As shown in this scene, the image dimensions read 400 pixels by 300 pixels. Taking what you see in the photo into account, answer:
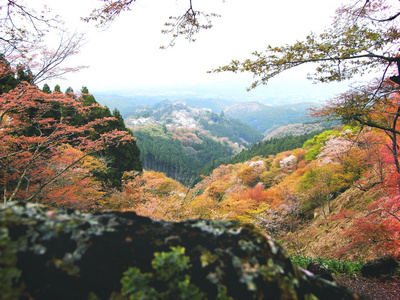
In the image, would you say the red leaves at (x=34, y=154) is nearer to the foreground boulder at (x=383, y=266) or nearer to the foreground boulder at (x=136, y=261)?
the foreground boulder at (x=136, y=261)

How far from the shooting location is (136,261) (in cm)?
135

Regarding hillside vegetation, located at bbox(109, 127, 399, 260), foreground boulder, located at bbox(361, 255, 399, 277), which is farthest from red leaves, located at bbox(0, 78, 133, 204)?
foreground boulder, located at bbox(361, 255, 399, 277)

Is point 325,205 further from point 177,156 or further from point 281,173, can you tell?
point 177,156

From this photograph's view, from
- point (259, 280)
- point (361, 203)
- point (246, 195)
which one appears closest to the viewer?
point (259, 280)

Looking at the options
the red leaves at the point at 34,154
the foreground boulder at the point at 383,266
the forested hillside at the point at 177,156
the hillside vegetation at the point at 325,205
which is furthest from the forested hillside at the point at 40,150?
the forested hillside at the point at 177,156

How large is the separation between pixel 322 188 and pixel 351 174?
2.28 meters

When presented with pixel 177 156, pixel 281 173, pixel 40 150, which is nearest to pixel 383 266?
pixel 40 150

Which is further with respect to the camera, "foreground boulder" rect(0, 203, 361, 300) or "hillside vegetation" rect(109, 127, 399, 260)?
"hillside vegetation" rect(109, 127, 399, 260)

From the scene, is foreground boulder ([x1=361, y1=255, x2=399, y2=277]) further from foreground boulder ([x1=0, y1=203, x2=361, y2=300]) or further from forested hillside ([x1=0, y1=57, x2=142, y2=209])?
forested hillside ([x1=0, y1=57, x2=142, y2=209])

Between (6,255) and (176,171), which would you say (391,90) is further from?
(176,171)

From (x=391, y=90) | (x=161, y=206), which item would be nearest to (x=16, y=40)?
(x=391, y=90)

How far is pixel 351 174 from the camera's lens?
15977 millimetres

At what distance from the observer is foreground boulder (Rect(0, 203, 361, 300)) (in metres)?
1.15

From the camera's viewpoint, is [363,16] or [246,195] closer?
[363,16]
